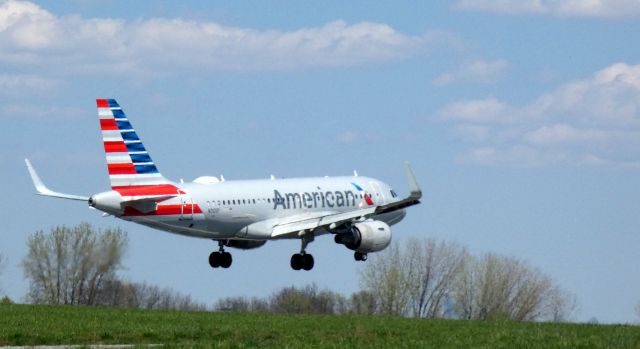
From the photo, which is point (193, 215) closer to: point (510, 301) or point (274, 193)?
point (274, 193)

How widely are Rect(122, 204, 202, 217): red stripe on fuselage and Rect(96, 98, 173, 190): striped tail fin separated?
118 centimetres

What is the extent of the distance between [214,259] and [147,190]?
29.9 ft

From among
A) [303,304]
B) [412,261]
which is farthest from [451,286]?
[303,304]

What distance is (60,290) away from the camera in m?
75.3

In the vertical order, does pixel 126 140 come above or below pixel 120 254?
above

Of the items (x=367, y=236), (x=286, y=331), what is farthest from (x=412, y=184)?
(x=286, y=331)

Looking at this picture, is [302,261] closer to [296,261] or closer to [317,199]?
[296,261]

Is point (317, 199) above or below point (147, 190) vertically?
above

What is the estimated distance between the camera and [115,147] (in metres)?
70.6

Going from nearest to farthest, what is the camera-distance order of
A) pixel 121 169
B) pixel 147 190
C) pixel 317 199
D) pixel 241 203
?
pixel 121 169, pixel 147 190, pixel 241 203, pixel 317 199

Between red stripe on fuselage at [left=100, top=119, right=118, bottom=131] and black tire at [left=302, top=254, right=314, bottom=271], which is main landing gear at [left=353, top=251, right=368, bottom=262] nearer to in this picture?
black tire at [left=302, top=254, right=314, bottom=271]

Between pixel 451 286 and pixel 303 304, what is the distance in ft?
43.9

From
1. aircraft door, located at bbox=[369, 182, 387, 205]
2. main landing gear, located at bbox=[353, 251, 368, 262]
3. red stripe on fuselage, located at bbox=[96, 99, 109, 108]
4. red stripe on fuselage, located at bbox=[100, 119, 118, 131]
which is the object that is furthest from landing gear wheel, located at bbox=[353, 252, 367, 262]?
red stripe on fuselage, located at bbox=[96, 99, 109, 108]

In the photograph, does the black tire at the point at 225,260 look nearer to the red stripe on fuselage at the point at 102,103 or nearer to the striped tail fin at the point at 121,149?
the striped tail fin at the point at 121,149
